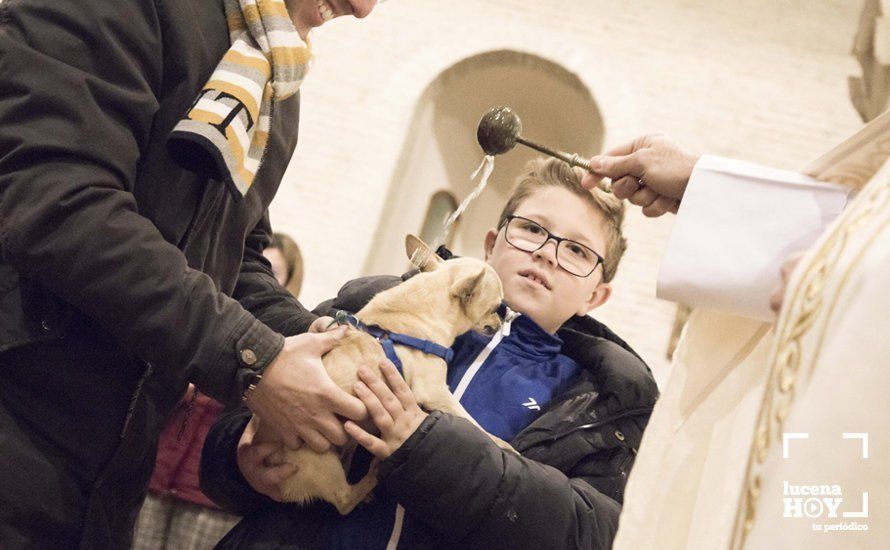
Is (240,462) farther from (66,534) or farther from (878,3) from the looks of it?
(878,3)

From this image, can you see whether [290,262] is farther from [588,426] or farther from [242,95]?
[242,95]

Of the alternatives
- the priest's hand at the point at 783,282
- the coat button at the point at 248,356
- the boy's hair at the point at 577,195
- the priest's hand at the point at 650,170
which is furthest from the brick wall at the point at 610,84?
the priest's hand at the point at 783,282

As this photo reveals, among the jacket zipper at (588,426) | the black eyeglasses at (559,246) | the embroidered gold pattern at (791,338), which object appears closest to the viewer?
the embroidered gold pattern at (791,338)

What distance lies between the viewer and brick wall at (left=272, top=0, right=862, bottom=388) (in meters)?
7.57

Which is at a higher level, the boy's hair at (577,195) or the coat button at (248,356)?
the boy's hair at (577,195)

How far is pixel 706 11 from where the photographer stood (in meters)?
8.08

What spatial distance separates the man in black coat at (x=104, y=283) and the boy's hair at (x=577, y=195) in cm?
113

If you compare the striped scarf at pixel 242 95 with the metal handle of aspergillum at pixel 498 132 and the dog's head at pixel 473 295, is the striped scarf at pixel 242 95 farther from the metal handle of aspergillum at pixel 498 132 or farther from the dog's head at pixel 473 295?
the dog's head at pixel 473 295

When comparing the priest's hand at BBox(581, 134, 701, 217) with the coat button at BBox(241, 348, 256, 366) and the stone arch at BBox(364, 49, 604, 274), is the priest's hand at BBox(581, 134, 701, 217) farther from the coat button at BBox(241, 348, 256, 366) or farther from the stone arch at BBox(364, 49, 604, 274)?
the stone arch at BBox(364, 49, 604, 274)

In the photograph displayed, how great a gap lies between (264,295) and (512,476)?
0.93m

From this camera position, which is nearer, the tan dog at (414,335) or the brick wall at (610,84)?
the tan dog at (414,335)

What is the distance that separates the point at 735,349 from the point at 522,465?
52cm

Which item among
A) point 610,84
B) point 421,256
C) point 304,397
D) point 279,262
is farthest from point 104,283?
point 610,84

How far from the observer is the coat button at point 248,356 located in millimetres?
1566
